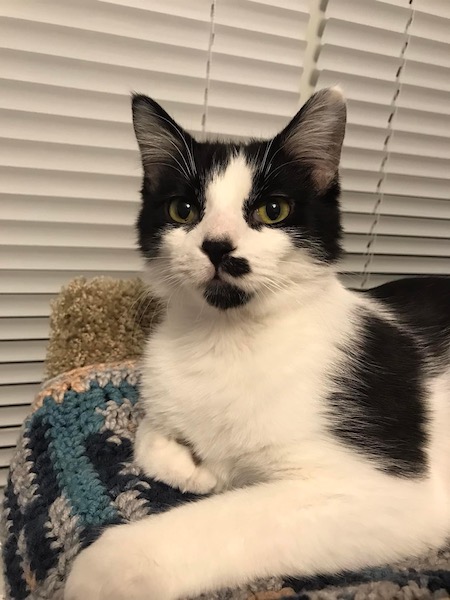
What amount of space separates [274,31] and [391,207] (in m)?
0.69

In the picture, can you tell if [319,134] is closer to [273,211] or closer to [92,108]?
[273,211]

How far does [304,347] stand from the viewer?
94cm

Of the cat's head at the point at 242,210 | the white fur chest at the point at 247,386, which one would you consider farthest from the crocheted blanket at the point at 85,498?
the cat's head at the point at 242,210

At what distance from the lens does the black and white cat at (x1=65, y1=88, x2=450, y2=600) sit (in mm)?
740

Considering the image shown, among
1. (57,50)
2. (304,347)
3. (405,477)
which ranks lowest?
(405,477)

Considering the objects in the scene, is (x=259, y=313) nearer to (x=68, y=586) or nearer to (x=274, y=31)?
(x=68, y=586)

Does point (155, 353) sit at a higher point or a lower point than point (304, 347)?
lower

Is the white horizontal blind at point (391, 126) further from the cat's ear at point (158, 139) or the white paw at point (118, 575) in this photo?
the white paw at point (118, 575)

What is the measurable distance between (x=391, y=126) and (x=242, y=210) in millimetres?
1060

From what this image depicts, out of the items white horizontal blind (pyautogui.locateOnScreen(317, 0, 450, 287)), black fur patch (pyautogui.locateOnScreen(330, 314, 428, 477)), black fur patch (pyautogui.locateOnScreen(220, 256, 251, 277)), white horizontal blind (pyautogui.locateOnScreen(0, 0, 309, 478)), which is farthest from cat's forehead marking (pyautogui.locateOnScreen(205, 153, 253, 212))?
white horizontal blind (pyautogui.locateOnScreen(317, 0, 450, 287))

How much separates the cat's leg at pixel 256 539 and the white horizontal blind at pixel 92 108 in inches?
37.6

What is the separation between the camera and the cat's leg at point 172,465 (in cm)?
97

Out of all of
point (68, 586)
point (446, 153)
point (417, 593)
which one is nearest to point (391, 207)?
point (446, 153)

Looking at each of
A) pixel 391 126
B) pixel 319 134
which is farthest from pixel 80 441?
pixel 391 126
